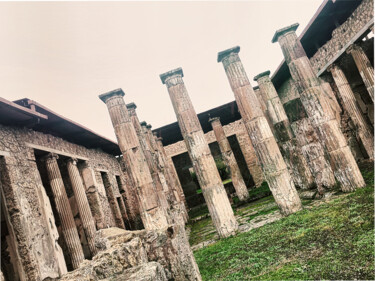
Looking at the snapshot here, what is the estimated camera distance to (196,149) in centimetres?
640

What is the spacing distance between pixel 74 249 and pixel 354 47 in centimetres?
975

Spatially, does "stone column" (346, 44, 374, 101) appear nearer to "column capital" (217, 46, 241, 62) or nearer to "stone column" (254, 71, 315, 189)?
"stone column" (254, 71, 315, 189)

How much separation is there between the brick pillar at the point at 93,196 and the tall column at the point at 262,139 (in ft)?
21.1

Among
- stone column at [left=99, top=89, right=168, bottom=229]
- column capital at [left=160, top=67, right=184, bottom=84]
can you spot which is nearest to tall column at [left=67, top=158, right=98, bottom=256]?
stone column at [left=99, top=89, right=168, bottom=229]

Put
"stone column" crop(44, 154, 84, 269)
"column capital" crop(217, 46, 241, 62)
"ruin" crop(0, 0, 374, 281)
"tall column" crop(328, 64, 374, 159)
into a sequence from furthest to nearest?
"tall column" crop(328, 64, 374, 159)
"stone column" crop(44, 154, 84, 269)
"column capital" crop(217, 46, 241, 62)
"ruin" crop(0, 0, 374, 281)

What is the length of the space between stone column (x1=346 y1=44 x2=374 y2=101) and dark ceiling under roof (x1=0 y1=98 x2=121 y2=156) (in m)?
8.35

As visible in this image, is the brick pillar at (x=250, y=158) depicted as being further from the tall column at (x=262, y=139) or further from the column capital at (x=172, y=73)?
the column capital at (x=172, y=73)

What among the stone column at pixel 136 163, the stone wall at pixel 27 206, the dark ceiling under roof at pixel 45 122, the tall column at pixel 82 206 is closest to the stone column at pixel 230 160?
the dark ceiling under roof at pixel 45 122

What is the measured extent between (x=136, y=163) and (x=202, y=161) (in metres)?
1.66

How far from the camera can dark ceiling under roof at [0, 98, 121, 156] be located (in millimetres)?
5504

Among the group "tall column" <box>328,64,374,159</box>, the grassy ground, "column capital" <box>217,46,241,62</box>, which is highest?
"column capital" <box>217,46,241,62</box>

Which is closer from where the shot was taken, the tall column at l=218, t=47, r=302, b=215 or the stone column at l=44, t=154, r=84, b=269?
the tall column at l=218, t=47, r=302, b=215

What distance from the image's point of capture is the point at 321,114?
239 inches

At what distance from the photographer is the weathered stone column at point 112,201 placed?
11641 mm
